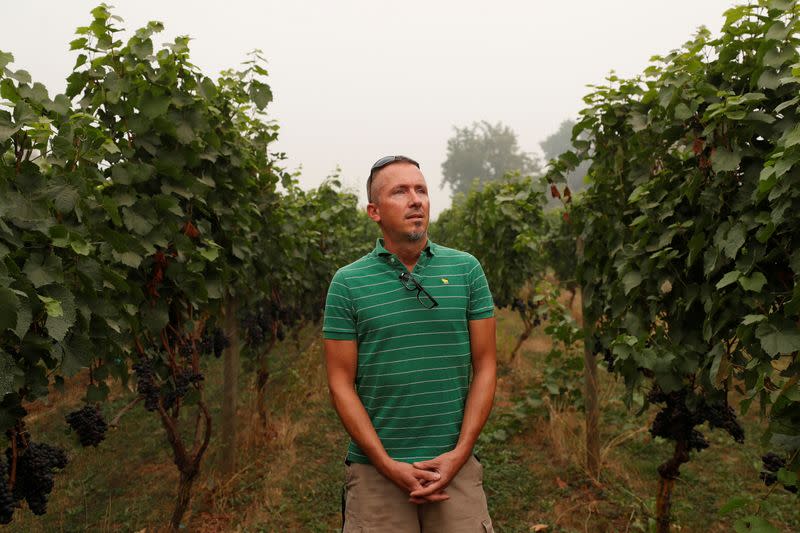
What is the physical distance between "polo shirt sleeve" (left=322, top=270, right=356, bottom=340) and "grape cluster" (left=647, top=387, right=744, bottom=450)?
1981mm

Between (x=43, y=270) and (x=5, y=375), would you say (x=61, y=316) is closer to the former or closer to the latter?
(x=43, y=270)

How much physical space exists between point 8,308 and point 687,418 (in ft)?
10.4

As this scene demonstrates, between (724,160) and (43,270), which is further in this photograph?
(724,160)

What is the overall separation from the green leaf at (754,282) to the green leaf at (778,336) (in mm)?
146

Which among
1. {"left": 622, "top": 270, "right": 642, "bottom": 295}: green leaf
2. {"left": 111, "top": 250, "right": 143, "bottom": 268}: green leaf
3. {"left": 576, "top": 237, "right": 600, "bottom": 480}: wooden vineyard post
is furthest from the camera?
{"left": 576, "top": 237, "right": 600, "bottom": 480}: wooden vineyard post

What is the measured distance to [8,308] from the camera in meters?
1.52

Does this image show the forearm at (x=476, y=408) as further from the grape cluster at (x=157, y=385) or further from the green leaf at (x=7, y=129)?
the grape cluster at (x=157, y=385)

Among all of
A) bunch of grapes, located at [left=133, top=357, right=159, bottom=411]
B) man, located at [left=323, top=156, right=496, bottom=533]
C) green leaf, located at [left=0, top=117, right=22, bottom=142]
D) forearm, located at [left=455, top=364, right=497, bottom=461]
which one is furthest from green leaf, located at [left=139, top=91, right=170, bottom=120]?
forearm, located at [left=455, top=364, right=497, bottom=461]

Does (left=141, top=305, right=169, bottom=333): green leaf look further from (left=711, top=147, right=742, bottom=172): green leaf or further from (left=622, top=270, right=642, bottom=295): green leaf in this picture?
(left=711, top=147, right=742, bottom=172): green leaf

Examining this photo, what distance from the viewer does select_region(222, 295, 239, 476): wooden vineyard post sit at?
4.75 metres

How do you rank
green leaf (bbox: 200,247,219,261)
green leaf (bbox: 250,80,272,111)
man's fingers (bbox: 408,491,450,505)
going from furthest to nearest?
green leaf (bbox: 250,80,272,111) < green leaf (bbox: 200,247,219,261) < man's fingers (bbox: 408,491,450,505)

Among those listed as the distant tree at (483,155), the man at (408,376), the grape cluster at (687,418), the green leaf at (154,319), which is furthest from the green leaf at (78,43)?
the distant tree at (483,155)

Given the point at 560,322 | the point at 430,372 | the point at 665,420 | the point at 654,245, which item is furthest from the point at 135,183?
the point at 560,322

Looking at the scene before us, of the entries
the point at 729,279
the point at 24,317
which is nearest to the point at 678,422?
the point at 729,279
